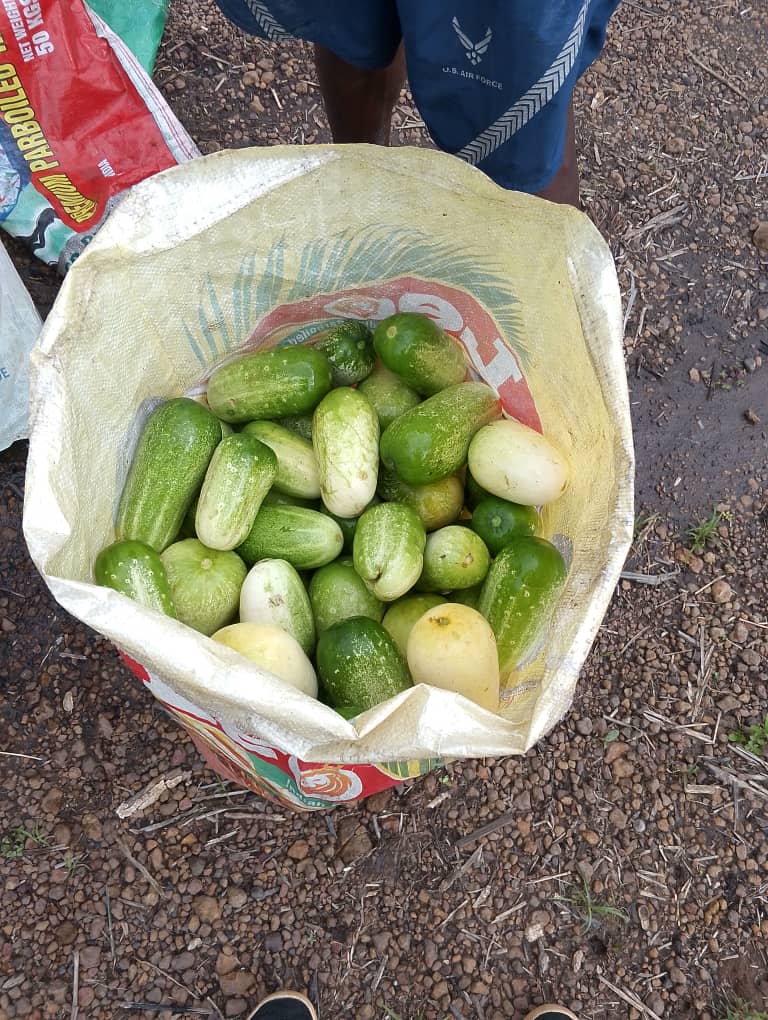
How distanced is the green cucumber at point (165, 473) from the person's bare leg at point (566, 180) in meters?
0.93

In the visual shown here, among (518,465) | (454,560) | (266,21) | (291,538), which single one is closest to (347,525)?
(291,538)

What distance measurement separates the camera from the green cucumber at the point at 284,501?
5.89ft

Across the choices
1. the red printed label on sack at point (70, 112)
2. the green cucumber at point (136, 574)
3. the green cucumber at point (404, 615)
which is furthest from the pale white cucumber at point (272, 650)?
→ the red printed label on sack at point (70, 112)

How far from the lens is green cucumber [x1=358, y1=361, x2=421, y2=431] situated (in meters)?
1.87

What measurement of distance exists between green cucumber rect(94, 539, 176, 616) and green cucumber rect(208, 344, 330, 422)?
410mm

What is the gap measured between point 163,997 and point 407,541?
3.96 ft

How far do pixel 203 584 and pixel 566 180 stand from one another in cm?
122

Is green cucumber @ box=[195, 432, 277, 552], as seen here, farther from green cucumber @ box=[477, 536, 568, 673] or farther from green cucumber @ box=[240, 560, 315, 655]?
green cucumber @ box=[477, 536, 568, 673]

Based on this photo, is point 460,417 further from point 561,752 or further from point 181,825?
point 181,825

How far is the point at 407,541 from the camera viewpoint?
1637mm

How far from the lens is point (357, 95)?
2219 millimetres

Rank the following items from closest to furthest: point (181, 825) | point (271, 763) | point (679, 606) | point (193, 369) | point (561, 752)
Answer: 1. point (271, 763)
2. point (193, 369)
3. point (181, 825)
4. point (561, 752)
5. point (679, 606)

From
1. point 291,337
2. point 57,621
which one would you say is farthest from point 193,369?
point 57,621

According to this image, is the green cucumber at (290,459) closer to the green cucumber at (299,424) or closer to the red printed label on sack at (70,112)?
the green cucumber at (299,424)
